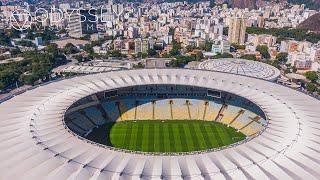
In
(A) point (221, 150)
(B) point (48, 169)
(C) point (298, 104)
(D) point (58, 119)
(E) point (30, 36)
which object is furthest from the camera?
(E) point (30, 36)

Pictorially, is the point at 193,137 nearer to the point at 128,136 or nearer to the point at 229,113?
the point at 229,113

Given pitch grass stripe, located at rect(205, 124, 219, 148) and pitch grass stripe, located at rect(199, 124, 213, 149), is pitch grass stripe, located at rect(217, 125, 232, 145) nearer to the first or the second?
pitch grass stripe, located at rect(205, 124, 219, 148)

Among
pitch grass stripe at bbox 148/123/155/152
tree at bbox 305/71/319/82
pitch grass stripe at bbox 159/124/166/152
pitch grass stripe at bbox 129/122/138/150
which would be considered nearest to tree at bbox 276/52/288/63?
tree at bbox 305/71/319/82

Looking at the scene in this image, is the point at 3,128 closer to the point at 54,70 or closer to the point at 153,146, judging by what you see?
the point at 153,146

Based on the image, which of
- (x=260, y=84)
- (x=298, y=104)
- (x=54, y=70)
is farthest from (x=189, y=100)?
(x=54, y=70)

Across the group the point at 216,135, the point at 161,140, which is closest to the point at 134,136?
the point at 161,140

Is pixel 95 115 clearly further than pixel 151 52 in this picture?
No

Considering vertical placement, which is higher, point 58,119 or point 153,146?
point 58,119
